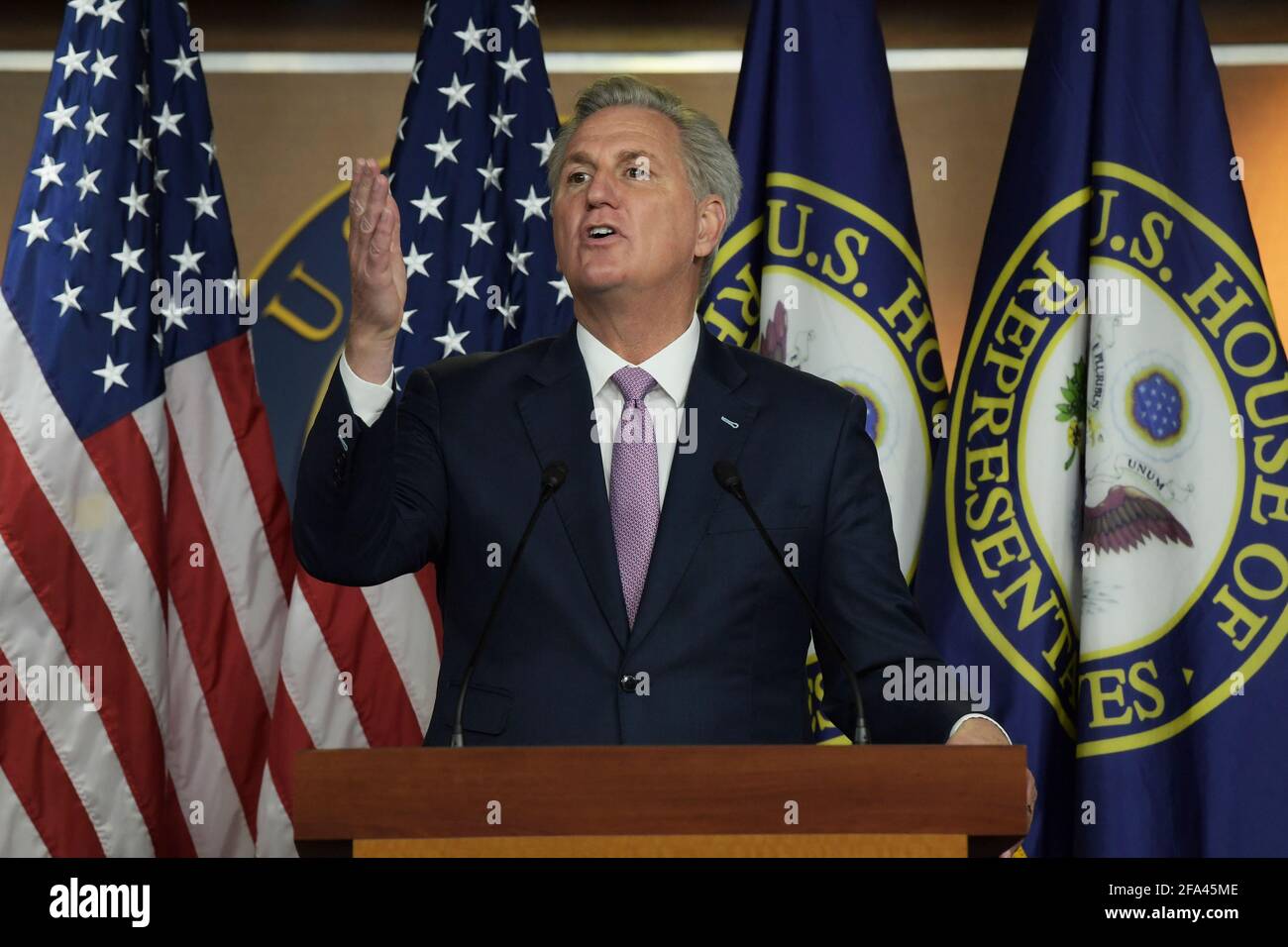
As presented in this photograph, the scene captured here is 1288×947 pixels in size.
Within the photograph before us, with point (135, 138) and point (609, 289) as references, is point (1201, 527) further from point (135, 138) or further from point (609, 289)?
point (135, 138)

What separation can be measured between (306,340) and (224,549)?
89 centimetres

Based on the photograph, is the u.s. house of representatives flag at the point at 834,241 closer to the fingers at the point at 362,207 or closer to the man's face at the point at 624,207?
the man's face at the point at 624,207

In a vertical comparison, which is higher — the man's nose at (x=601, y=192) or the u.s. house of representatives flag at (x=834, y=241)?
the u.s. house of representatives flag at (x=834, y=241)

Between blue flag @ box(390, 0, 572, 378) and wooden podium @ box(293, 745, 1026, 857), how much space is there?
2542mm

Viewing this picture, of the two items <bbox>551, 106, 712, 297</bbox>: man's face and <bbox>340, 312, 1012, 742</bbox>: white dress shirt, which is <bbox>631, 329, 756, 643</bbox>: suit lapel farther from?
<bbox>551, 106, 712, 297</bbox>: man's face

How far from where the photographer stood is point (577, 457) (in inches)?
96.2

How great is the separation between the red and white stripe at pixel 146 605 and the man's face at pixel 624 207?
5.79 feet

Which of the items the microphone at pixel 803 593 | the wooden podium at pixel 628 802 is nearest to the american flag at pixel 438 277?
the microphone at pixel 803 593

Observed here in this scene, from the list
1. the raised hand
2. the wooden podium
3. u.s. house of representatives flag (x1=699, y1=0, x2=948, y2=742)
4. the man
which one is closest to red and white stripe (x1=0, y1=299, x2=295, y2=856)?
u.s. house of representatives flag (x1=699, y1=0, x2=948, y2=742)

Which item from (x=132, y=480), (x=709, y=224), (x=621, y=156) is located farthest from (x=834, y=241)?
(x=132, y=480)

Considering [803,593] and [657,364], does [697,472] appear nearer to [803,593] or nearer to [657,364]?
[657,364]

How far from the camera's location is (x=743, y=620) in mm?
2375

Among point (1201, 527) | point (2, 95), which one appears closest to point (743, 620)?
point (1201, 527)

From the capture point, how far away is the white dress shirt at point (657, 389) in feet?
8.30
